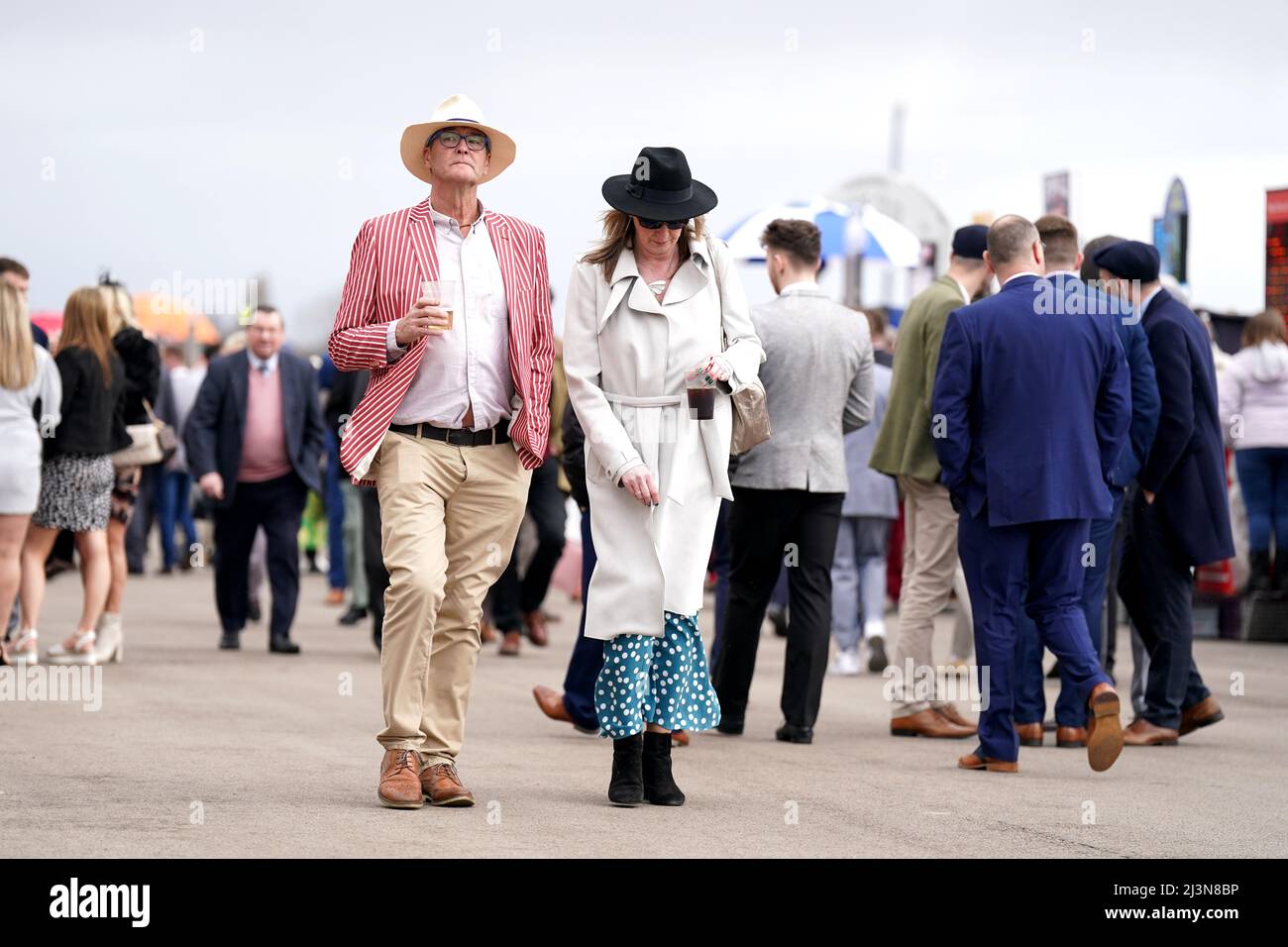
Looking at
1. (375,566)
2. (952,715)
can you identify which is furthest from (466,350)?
(375,566)

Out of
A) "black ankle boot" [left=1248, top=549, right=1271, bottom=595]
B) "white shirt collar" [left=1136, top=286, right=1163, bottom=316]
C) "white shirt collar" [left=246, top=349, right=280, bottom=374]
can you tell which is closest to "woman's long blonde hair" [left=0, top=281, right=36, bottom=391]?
"white shirt collar" [left=246, top=349, right=280, bottom=374]

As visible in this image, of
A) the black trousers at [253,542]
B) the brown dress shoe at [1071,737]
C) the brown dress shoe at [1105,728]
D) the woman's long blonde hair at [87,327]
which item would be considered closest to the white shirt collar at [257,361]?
the black trousers at [253,542]

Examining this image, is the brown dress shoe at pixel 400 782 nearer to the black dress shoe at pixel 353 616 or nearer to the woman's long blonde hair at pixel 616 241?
the woman's long blonde hair at pixel 616 241

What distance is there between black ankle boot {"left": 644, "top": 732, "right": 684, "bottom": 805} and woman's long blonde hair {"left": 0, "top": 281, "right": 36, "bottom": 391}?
17.6ft

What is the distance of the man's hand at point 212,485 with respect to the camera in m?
13.3

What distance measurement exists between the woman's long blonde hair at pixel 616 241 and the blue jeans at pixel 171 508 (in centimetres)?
1428

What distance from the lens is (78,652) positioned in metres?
12.2

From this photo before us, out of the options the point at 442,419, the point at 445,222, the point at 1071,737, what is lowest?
the point at 1071,737

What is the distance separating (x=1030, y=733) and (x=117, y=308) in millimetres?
6084

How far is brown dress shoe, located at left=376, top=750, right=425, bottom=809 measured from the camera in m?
6.79

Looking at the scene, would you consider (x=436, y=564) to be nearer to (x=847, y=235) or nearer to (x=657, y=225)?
(x=657, y=225)

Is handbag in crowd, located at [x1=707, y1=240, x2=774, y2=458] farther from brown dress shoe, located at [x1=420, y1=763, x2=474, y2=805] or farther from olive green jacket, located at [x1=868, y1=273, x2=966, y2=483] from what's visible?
olive green jacket, located at [x1=868, y1=273, x2=966, y2=483]
